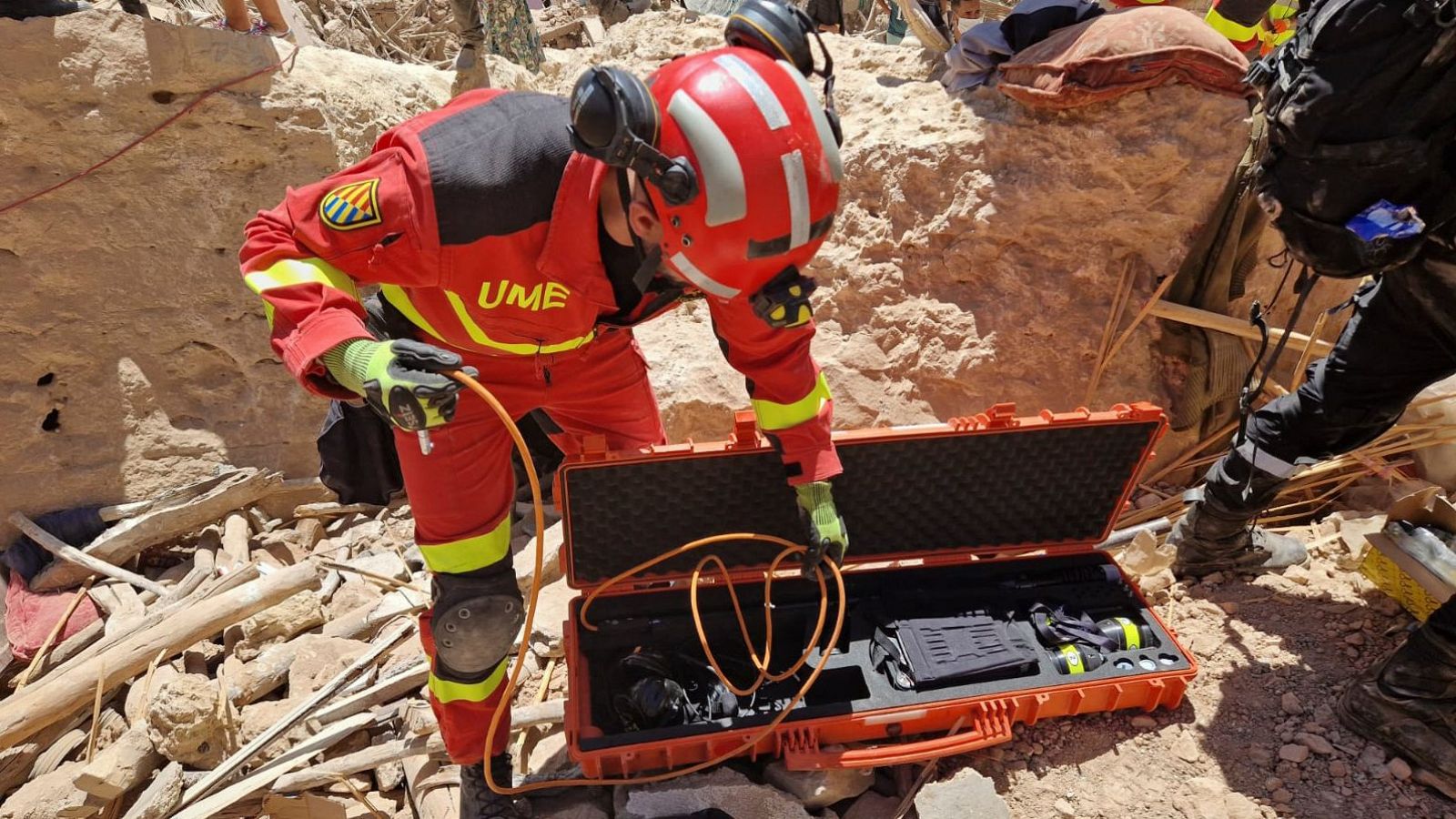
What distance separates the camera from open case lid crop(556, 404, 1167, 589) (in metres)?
2.50

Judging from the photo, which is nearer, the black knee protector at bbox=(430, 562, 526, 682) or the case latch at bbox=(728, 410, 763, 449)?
the black knee protector at bbox=(430, 562, 526, 682)

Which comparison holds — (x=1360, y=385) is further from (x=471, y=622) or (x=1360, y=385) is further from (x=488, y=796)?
(x=488, y=796)

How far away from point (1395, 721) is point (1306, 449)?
86 cm

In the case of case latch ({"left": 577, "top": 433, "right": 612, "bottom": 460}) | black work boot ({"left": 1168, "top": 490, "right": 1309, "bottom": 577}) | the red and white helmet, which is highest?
the red and white helmet

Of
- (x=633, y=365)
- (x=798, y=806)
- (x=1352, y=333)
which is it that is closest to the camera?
(x=798, y=806)

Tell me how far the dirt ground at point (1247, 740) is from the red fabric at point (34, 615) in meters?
3.81

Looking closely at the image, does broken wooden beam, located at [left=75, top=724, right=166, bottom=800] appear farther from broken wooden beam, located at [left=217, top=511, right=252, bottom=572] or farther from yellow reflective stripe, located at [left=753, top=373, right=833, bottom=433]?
yellow reflective stripe, located at [left=753, top=373, right=833, bottom=433]

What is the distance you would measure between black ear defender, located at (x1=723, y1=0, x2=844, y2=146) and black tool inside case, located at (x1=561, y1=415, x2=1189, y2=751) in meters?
1.14

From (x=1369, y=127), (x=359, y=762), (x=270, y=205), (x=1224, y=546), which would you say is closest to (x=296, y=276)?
(x=359, y=762)

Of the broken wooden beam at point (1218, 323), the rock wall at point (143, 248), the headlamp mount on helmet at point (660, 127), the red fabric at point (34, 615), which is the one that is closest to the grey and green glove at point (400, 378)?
the headlamp mount on helmet at point (660, 127)

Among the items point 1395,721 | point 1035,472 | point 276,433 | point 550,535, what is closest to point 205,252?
point 276,433

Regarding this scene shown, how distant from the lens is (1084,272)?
3680 mm

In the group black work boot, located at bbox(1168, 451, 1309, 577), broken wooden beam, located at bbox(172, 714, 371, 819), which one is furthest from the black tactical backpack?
broken wooden beam, located at bbox(172, 714, 371, 819)

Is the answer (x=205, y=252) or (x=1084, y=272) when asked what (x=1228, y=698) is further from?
(x=205, y=252)
